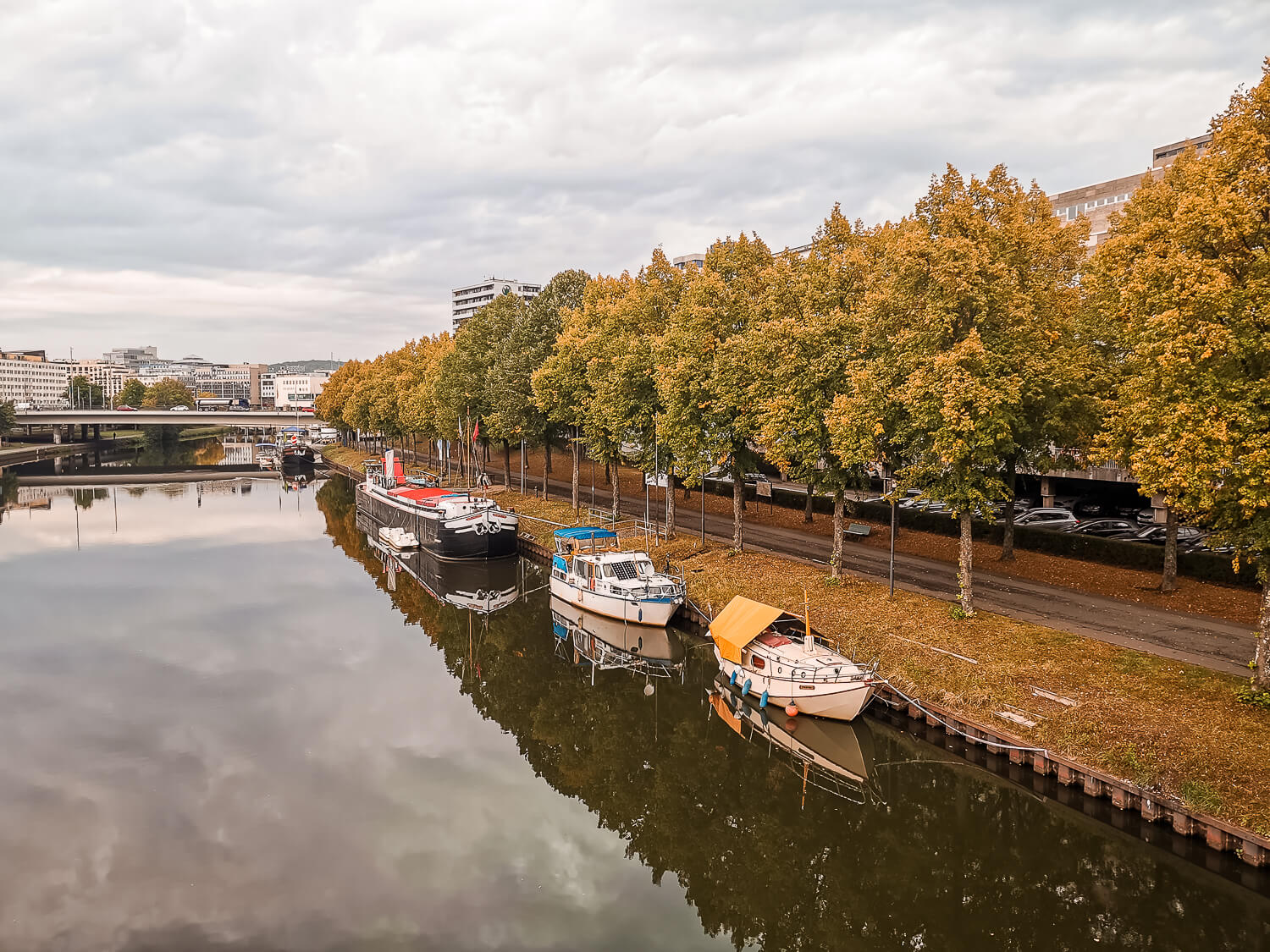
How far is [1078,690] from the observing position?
25688mm

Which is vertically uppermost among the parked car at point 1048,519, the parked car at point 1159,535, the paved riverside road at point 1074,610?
the parked car at point 1048,519

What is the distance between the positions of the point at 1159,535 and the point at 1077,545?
7125 mm

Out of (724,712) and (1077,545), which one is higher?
(1077,545)

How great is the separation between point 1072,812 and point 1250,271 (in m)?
17.2

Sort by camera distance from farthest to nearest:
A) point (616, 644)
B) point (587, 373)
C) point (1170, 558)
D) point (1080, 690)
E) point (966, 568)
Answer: point (587, 373) < point (616, 644) < point (1170, 558) < point (966, 568) < point (1080, 690)

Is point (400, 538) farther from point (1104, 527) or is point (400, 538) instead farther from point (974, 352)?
point (1104, 527)

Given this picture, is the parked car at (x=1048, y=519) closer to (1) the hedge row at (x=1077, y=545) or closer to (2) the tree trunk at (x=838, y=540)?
(1) the hedge row at (x=1077, y=545)

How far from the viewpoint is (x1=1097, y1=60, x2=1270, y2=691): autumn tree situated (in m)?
22.6

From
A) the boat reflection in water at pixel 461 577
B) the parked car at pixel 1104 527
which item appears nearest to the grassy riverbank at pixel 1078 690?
the parked car at pixel 1104 527

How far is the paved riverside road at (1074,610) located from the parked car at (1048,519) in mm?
9573

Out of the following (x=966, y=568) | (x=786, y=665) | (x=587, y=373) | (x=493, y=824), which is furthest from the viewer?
(x=587, y=373)

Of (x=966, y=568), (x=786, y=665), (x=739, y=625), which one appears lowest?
(x=786, y=665)

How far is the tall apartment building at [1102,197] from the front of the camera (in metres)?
70.3

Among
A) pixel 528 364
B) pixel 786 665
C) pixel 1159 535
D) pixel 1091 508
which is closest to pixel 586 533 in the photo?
pixel 786 665
